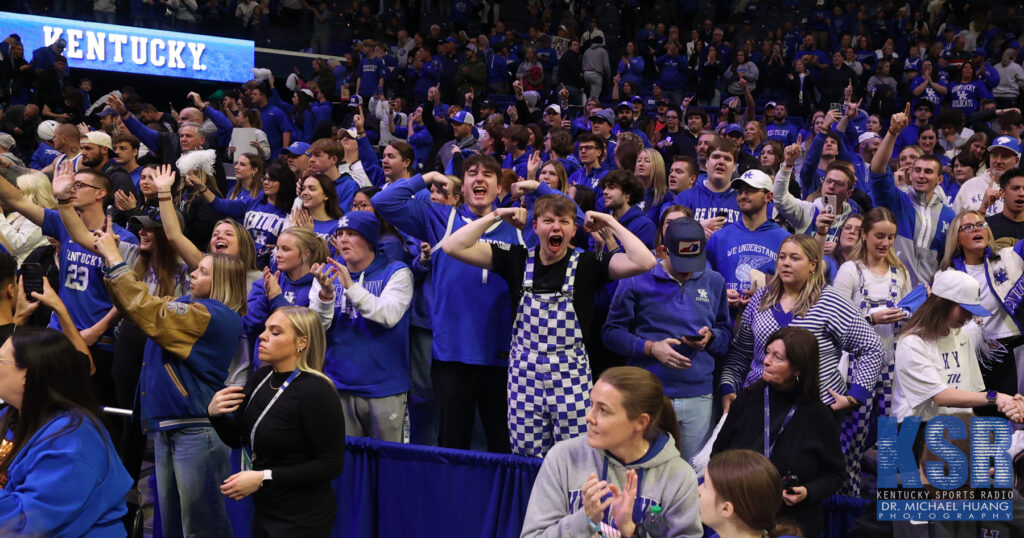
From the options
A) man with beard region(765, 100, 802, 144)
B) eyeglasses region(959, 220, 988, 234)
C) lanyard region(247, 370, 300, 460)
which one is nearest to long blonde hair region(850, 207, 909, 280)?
Result: eyeglasses region(959, 220, 988, 234)

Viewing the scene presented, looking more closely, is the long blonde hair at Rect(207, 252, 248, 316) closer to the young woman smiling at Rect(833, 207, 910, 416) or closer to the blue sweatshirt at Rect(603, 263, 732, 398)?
the blue sweatshirt at Rect(603, 263, 732, 398)

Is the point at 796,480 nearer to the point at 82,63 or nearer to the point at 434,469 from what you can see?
the point at 434,469

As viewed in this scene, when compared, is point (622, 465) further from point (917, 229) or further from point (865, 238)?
Result: point (917, 229)

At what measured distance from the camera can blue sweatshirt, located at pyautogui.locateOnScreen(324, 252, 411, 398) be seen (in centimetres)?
517

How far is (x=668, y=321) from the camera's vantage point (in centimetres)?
502

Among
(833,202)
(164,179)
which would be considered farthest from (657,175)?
(164,179)

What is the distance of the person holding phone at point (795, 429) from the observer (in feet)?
13.1

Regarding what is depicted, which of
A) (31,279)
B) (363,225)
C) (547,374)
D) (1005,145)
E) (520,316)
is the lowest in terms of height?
(547,374)

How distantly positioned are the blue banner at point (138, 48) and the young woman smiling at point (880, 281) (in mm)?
15871

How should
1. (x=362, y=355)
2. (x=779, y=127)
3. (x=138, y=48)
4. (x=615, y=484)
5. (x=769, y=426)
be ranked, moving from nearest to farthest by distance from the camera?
(x=615, y=484) < (x=769, y=426) < (x=362, y=355) < (x=779, y=127) < (x=138, y=48)

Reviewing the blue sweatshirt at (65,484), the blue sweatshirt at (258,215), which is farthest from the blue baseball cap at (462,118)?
the blue sweatshirt at (65,484)

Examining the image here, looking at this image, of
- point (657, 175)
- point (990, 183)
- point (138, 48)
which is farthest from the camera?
point (138, 48)

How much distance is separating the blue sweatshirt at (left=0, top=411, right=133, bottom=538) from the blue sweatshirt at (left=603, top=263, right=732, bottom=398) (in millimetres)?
2618

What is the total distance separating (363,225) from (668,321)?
5.75ft
